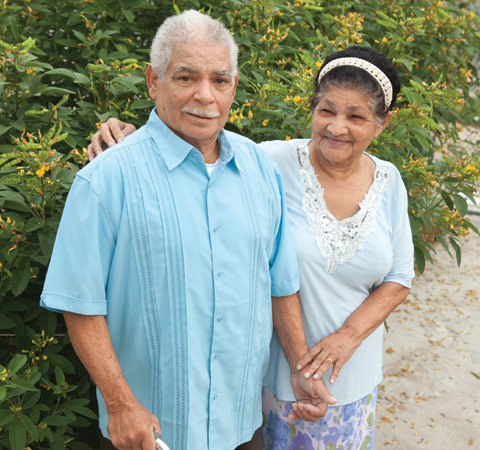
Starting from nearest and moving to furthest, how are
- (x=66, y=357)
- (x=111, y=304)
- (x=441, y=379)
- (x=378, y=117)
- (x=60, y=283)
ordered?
(x=60, y=283)
(x=111, y=304)
(x=378, y=117)
(x=66, y=357)
(x=441, y=379)

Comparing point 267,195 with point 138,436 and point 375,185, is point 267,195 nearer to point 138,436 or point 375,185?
point 375,185

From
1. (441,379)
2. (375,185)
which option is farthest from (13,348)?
→ (441,379)

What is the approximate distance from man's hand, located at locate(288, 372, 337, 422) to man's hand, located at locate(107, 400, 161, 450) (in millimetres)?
577

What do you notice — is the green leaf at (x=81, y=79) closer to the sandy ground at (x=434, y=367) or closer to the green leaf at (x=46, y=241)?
the green leaf at (x=46, y=241)

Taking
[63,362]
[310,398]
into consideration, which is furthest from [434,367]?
[63,362]

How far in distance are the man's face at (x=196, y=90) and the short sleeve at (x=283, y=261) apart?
0.37 meters

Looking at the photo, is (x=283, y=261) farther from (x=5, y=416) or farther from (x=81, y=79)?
(x=81, y=79)

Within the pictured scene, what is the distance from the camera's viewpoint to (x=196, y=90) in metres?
1.59

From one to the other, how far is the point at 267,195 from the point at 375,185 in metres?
0.56

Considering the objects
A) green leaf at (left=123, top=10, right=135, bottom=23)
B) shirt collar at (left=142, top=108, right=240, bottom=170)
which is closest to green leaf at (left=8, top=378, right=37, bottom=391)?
shirt collar at (left=142, top=108, right=240, bottom=170)

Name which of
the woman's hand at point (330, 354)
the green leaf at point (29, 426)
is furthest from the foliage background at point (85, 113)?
the woman's hand at point (330, 354)

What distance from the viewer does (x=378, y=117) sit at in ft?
6.80

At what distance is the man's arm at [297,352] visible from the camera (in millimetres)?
1958

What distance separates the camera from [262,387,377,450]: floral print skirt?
213 cm
